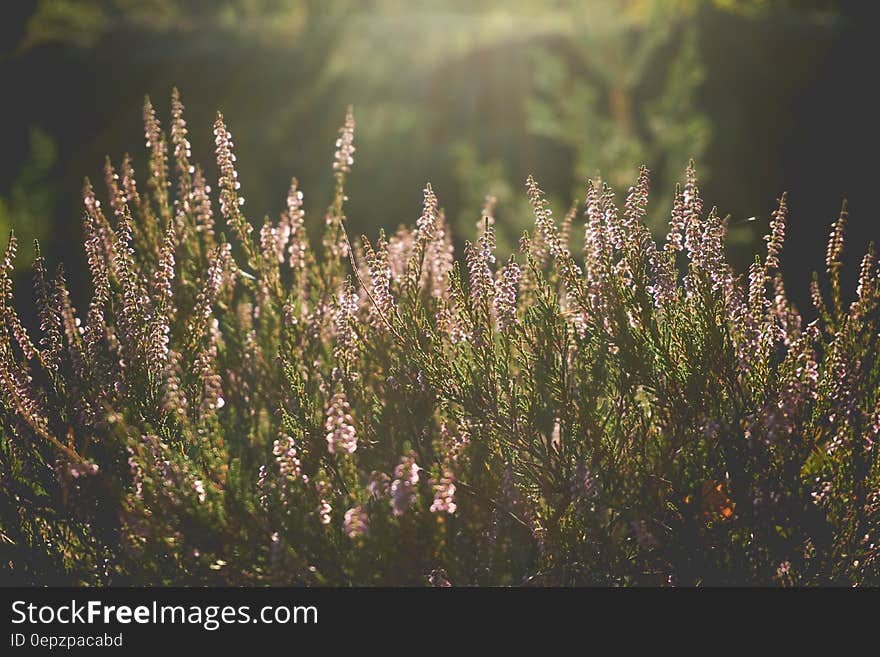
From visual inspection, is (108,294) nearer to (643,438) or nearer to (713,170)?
(643,438)

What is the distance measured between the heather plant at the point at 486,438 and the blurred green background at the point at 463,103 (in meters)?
6.44

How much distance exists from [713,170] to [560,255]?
8.42 metres

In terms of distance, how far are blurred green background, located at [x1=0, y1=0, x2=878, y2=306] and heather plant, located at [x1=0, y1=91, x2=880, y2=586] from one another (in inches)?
254

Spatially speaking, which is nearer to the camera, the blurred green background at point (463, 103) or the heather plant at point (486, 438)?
the heather plant at point (486, 438)

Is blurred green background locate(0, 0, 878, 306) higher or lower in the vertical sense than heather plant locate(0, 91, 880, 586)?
higher

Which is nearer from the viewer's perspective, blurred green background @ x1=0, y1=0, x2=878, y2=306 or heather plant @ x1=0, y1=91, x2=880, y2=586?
heather plant @ x1=0, y1=91, x2=880, y2=586

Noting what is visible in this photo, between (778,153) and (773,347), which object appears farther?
(778,153)

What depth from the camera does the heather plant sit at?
104 inches

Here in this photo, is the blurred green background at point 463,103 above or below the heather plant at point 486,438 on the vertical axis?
above

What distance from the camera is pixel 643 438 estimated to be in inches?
107

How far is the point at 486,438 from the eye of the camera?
9.23 feet

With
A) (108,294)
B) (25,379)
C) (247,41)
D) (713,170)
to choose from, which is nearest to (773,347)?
(108,294)

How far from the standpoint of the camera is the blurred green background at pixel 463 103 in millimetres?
9820

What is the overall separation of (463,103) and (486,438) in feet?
30.0
